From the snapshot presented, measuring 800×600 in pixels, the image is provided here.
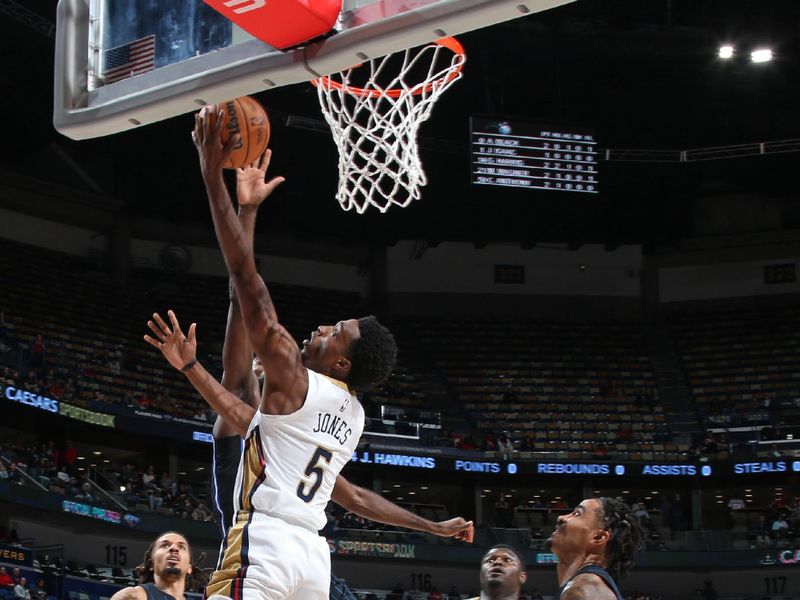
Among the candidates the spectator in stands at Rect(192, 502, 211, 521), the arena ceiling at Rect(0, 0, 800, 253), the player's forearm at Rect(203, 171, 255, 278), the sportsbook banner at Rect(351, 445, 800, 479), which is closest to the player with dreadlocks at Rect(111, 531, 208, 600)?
the player's forearm at Rect(203, 171, 255, 278)

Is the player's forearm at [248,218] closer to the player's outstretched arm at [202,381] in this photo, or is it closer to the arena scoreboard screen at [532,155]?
the player's outstretched arm at [202,381]

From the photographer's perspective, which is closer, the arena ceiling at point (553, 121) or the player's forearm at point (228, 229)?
the player's forearm at point (228, 229)

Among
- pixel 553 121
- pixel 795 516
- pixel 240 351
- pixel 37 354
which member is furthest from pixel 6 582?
pixel 795 516

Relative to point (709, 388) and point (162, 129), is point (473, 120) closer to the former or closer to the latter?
point (162, 129)

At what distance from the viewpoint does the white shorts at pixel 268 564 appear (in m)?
3.90

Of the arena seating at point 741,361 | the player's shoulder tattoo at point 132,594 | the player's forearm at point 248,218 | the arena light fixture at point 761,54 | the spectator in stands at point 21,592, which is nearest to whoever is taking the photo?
the player's forearm at point 248,218

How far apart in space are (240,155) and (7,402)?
646 inches

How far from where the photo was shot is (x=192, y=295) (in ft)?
87.7

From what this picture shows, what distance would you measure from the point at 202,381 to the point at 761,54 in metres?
20.0

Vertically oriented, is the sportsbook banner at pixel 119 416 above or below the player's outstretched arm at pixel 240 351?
above

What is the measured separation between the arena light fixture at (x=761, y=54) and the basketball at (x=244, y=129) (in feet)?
63.5

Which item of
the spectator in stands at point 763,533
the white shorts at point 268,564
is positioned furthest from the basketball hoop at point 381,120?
the spectator in stands at point 763,533

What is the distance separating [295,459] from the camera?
13.5ft

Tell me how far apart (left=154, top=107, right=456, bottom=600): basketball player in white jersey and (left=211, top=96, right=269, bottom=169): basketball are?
92 mm
